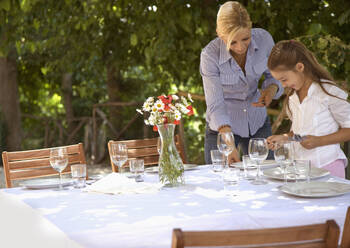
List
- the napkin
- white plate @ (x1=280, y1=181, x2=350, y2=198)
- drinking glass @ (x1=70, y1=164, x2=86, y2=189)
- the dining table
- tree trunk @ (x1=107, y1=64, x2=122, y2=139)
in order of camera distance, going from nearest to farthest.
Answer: the dining table, white plate @ (x1=280, y1=181, x2=350, y2=198), the napkin, drinking glass @ (x1=70, y1=164, x2=86, y2=189), tree trunk @ (x1=107, y1=64, x2=122, y2=139)

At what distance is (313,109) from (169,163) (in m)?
0.85

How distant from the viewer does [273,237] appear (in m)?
1.29

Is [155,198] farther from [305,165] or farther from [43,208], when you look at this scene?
[305,165]

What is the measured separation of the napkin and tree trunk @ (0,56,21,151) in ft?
24.4

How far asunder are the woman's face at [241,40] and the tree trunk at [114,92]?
5.42m

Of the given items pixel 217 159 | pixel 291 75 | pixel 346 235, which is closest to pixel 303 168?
pixel 217 159

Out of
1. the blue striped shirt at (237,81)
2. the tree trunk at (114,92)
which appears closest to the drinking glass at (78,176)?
the blue striped shirt at (237,81)

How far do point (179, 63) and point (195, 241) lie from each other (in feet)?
17.5

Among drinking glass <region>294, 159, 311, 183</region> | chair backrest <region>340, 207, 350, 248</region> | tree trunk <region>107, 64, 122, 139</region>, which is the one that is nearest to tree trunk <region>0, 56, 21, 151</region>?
tree trunk <region>107, 64, 122, 139</region>

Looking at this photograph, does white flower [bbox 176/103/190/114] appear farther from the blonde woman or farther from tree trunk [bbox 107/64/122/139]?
tree trunk [bbox 107/64/122/139]

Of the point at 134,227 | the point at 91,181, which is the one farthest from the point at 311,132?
the point at 134,227

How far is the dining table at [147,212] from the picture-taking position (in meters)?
1.66

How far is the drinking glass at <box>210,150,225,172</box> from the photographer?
2535mm

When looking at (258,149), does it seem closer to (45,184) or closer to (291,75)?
(291,75)
